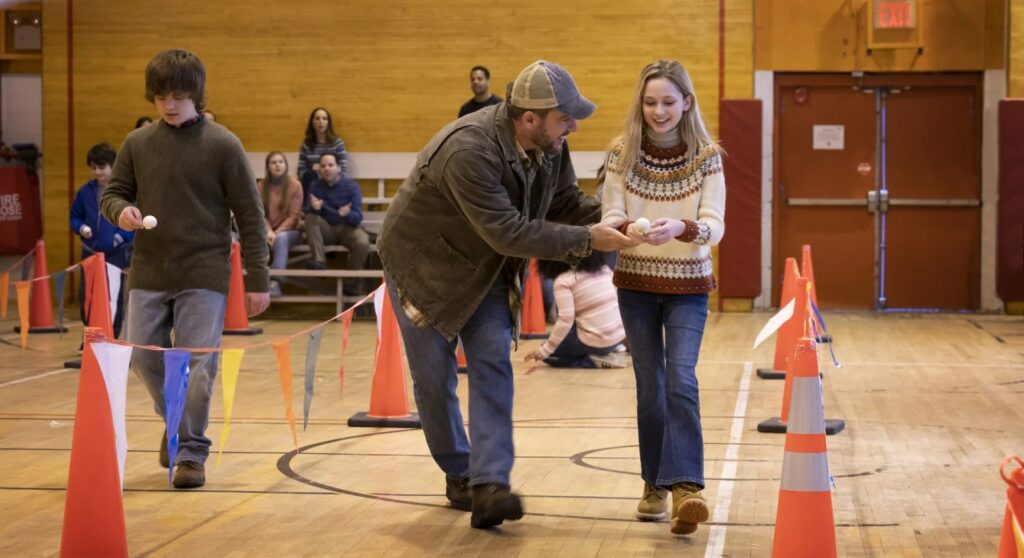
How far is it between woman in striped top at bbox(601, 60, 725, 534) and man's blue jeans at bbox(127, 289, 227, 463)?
1.80m

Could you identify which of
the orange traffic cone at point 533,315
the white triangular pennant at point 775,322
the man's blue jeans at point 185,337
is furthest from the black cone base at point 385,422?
the orange traffic cone at point 533,315

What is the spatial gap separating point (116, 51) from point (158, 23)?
61 cm

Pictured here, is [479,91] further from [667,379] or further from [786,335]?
[667,379]

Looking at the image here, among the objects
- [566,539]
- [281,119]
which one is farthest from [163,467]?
[281,119]

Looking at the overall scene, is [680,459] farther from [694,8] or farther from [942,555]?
[694,8]

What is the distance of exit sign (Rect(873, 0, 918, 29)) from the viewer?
1474 centimetres

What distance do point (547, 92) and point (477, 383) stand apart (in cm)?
106

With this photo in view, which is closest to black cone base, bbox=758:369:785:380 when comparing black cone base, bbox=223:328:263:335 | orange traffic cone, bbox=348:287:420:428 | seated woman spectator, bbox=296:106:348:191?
orange traffic cone, bbox=348:287:420:428

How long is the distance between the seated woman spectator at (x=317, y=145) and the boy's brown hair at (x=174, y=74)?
920cm

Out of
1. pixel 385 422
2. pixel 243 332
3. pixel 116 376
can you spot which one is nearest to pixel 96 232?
pixel 243 332

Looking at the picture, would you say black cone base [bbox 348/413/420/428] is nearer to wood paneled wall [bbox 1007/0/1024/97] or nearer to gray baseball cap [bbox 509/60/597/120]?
gray baseball cap [bbox 509/60/597/120]

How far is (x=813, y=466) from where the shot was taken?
4289mm

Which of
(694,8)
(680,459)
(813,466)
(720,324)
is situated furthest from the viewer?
(694,8)

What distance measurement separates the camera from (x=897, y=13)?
14.8m
